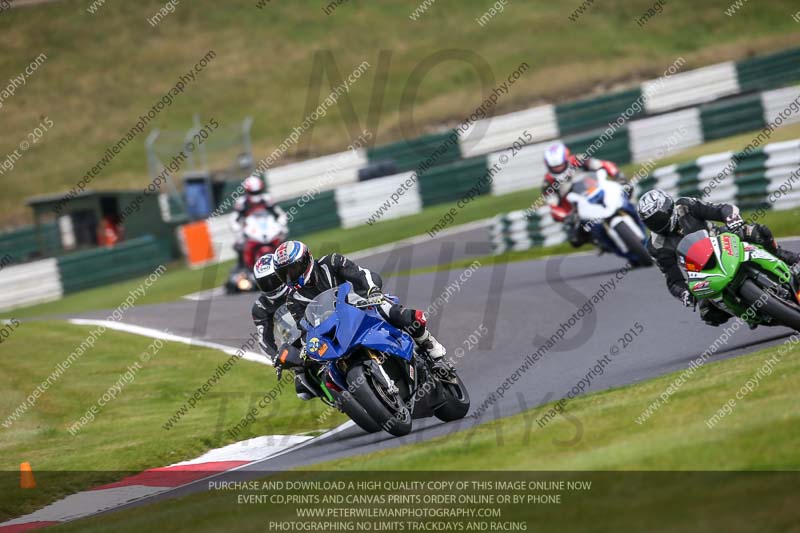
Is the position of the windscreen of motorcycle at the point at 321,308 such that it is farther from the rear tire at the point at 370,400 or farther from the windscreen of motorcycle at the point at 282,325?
the windscreen of motorcycle at the point at 282,325

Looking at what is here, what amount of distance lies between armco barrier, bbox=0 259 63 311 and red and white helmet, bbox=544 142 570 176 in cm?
1550

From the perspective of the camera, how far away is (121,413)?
13562mm

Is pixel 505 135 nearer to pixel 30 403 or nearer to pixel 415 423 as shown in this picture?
pixel 30 403

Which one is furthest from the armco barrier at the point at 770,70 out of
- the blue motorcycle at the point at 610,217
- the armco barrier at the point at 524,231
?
the blue motorcycle at the point at 610,217

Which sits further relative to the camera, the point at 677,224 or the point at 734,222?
the point at 677,224

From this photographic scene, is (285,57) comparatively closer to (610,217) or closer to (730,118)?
(730,118)

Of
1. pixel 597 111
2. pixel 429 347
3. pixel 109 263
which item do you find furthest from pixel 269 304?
pixel 597 111

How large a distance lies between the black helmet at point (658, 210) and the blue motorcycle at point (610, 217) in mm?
5382

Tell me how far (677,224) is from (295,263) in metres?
3.56

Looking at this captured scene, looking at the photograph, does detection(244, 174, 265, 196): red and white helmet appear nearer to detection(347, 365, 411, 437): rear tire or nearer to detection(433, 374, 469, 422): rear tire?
detection(433, 374, 469, 422): rear tire

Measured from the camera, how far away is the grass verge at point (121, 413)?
11523 millimetres

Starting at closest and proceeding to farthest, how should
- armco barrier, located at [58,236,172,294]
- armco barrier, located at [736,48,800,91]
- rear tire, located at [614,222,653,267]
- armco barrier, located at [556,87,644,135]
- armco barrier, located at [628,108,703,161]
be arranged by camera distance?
rear tire, located at [614,222,653,267]
armco barrier, located at [628,108,703,161]
armco barrier, located at [58,236,172,294]
armco barrier, located at [736,48,800,91]
armco barrier, located at [556,87,644,135]

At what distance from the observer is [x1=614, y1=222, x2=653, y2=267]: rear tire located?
1625 cm

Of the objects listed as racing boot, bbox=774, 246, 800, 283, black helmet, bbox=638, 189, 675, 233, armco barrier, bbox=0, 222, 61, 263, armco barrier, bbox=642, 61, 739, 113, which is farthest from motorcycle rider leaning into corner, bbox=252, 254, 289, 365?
armco barrier, bbox=642, 61, 739, 113
